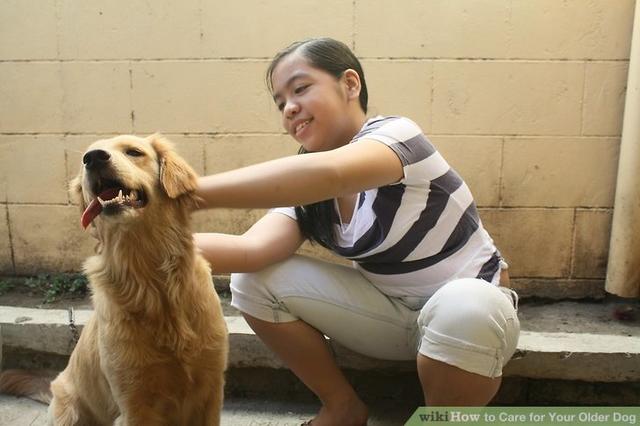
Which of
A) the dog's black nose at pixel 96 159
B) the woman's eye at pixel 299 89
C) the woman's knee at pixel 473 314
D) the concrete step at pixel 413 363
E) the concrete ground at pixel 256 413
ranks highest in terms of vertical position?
the woman's eye at pixel 299 89

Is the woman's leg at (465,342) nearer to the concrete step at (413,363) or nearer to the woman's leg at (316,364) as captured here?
the woman's leg at (316,364)

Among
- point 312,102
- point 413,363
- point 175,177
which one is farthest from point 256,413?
point 312,102

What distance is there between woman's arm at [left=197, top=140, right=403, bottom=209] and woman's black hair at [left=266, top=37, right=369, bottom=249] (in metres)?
0.47

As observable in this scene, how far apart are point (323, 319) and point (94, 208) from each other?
0.92m

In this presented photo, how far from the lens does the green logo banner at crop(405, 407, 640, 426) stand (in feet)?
5.62

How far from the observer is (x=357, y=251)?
2.03 meters

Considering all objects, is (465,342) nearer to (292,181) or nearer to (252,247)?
(292,181)

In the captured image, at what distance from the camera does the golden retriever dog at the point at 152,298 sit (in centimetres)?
164

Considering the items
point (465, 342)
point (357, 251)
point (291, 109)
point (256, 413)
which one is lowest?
point (256, 413)

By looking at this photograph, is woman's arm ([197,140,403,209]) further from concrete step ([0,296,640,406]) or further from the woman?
concrete step ([0,296,640,406])

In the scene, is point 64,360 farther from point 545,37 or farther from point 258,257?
point 545,37

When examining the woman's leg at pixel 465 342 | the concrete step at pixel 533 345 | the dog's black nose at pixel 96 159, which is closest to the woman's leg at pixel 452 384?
the woman's leg at pixel 465 342

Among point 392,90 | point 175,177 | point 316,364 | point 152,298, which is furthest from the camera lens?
point 392,90

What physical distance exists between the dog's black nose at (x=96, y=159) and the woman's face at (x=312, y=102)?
2.13 ft
